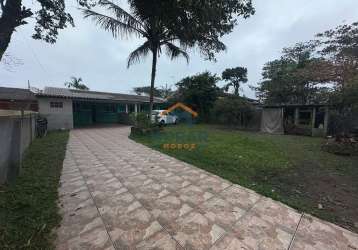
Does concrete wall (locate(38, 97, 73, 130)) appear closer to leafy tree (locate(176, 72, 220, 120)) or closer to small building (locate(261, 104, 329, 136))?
leafy tree (locate(176, 72, 220, 120))

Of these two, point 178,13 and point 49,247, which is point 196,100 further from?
point 49,247

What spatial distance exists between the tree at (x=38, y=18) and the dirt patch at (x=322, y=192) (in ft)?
17.3

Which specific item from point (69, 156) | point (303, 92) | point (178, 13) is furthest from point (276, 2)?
point (303, 92)

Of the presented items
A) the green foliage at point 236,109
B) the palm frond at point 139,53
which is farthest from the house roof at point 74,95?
the green foliage at point 236,109

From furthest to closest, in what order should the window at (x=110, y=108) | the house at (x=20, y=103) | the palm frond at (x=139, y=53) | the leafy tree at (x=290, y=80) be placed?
the window at (x=110, y=108), the leafy tree at (x=290, y=80), the palm frond at (x=139, y=53), the house at (x=20, y=103)

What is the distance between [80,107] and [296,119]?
60.3 ft

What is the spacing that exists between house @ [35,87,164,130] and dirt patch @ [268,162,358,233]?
44.6 feet

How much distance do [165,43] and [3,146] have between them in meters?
7.47

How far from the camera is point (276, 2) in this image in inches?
218

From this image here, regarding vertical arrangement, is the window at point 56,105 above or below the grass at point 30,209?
above

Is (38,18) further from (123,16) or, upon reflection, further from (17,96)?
(17,96)

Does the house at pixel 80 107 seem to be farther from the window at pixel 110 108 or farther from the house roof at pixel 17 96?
the house roof at pixel 17 96

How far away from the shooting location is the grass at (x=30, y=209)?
1.91m

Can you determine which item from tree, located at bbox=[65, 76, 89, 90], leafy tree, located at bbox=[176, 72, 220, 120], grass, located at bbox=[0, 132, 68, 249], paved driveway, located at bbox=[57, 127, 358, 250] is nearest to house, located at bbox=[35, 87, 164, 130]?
leafy tree, located at bbox=[176, 72, 220, 120]
